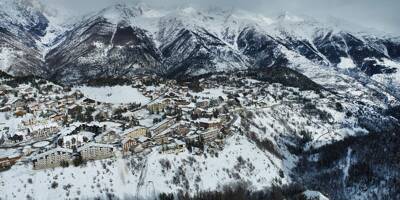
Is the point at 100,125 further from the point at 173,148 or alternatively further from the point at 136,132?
the point at 173,148

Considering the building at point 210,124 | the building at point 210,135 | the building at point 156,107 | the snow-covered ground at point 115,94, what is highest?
the snow-covered ground at point 115,94

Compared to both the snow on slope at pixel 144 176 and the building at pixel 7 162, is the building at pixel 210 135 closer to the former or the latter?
the snow on slope at pixel 144 176

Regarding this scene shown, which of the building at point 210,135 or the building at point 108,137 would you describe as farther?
the building at point 210,135

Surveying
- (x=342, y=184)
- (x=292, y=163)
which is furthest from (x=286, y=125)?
(x=342, y=184)

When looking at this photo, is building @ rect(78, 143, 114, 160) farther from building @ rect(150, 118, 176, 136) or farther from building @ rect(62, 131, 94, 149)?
building @ rect(150, 118, 176, 136)

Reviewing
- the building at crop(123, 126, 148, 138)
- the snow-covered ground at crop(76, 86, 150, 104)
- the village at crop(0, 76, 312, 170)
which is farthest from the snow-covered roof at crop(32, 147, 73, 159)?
the snow-covered ground at crop(76, 86, 150, 104)

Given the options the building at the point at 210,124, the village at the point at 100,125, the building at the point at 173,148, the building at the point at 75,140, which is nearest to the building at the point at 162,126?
the village at the point at 100,125

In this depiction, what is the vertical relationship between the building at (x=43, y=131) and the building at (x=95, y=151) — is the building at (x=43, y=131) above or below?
above

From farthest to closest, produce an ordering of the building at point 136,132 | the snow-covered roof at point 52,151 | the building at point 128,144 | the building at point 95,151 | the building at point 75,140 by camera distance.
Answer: the building at point 136,132, the building at point 75,140, the building at point 128,144, the building at point 95,151, the snow-covered roof at point 52,151
